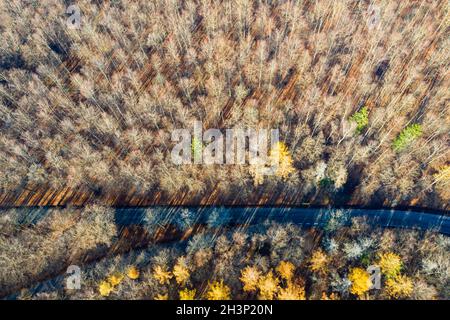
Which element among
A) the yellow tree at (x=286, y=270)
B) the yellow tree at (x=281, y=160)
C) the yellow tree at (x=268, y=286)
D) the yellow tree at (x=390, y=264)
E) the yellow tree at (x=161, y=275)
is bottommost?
the yellow tree at (x=268, y=286)

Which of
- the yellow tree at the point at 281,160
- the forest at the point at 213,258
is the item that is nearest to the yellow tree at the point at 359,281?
the forest at the point at 213,258

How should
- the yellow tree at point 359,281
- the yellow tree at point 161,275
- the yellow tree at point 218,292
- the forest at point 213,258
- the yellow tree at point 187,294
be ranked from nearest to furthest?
1. the yellow tree at point 218,292
2. the yellow tree at point 187,294
3. the yellow tree at point 359,281
4. the forest at point 213,258
5. the yellow tree at point 161,275

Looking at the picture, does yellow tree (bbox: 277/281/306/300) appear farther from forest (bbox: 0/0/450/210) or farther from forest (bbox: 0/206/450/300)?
forest (bbox: 0/0/450/210)

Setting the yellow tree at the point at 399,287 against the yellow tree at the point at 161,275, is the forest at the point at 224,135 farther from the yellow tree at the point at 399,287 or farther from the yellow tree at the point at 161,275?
the yellow tree at the point at 399,287

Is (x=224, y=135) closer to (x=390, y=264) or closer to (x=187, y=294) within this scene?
(x=187, y=294)

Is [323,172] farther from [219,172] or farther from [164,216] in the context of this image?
[164,216]

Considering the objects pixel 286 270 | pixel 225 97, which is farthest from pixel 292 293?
pixel 225 97

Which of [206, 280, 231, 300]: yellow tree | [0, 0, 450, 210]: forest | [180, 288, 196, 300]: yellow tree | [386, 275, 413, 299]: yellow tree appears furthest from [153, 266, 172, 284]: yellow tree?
[386, 275, 413, 299]: yellow tree

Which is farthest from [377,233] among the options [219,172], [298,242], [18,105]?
[18,105]
